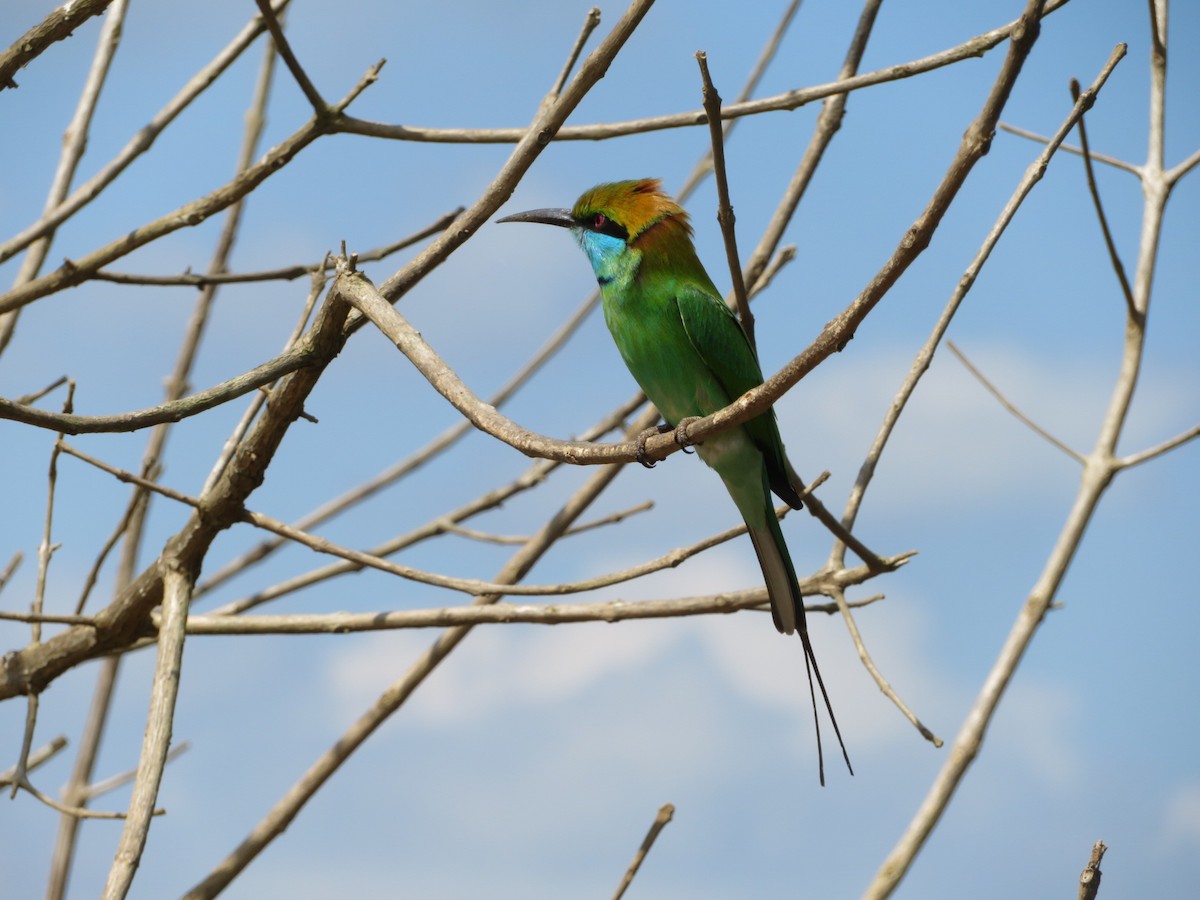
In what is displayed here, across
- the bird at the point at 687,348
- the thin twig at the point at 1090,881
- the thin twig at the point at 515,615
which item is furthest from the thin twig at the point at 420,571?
the thin twig at the point at 1090,881

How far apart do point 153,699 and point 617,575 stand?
92 centimetres

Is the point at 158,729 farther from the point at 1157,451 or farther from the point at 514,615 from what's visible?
the point at 1157,451

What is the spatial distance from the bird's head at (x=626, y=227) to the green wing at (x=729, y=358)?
0.18 m

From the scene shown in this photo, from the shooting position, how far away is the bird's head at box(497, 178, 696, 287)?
11.3 feet

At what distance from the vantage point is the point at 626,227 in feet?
11.6

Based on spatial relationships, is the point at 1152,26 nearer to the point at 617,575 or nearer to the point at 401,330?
the point at 617,575

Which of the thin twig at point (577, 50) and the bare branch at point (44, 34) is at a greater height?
the thin twig at point (577, 50)

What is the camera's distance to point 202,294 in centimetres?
333

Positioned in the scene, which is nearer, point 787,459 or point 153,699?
point 153,699

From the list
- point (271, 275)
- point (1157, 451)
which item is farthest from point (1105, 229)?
point (271, 275)

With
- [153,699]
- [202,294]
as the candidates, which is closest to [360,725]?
[153,699]

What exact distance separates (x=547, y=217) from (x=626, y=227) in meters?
0.35

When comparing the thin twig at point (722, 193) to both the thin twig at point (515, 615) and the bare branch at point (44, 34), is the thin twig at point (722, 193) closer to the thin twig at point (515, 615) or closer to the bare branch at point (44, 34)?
the thin twig at point (515, 615)

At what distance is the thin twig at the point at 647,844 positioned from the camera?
236 centimetres
